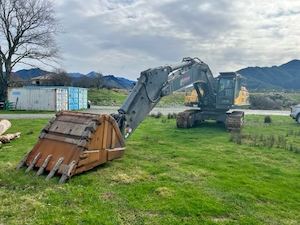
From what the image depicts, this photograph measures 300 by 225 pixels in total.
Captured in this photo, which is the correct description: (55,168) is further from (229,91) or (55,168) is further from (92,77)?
(92,77)

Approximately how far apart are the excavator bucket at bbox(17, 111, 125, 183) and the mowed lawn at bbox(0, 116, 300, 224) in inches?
11.0

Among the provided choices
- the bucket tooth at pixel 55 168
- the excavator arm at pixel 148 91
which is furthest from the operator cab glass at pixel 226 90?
the bucket tooth at pixel 55 168

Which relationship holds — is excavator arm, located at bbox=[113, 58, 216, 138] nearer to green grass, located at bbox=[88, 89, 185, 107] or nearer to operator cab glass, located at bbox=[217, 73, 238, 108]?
operator cab glass, located at bbox=[217, 73, 238, 108]

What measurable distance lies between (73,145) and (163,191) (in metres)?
2.46

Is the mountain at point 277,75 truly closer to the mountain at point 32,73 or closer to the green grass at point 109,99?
the green grass at point 109,99

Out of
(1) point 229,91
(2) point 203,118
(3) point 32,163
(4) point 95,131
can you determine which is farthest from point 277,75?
(3) point 32,163

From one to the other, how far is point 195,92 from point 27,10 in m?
26.8

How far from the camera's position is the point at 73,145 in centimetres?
857

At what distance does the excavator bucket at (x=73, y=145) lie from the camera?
8.37 m

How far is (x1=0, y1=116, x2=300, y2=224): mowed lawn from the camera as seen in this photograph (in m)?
6.18

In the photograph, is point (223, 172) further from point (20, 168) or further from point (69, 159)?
point (20, 168)

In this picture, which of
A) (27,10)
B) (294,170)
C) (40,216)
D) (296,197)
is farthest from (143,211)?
(27,10)

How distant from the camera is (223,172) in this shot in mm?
9539

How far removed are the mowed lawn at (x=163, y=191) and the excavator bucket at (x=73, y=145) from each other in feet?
0.91
